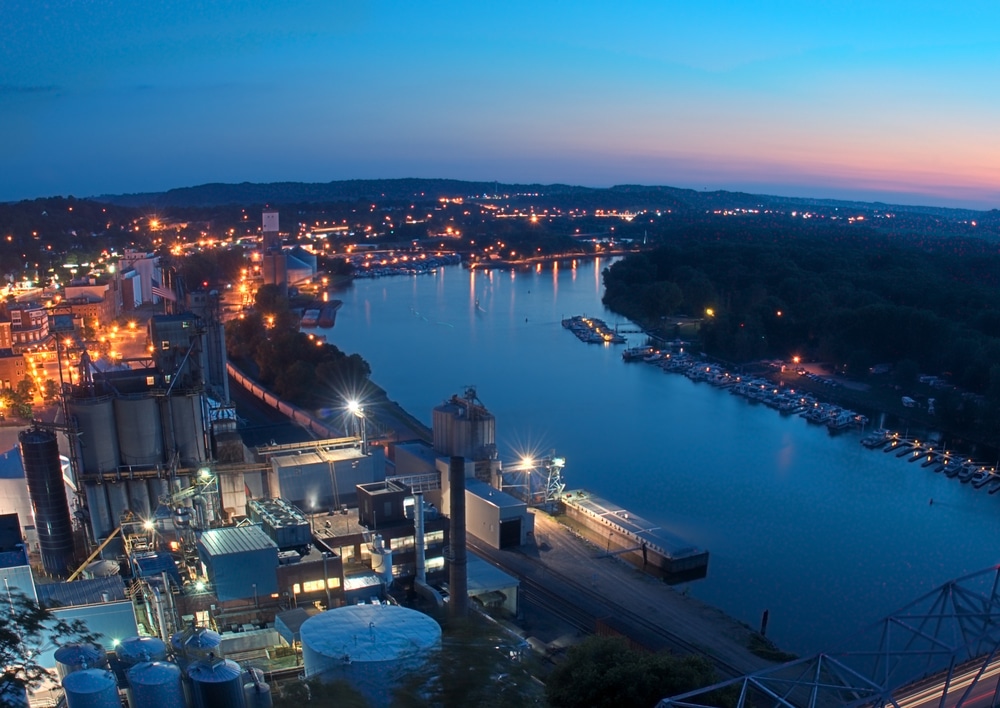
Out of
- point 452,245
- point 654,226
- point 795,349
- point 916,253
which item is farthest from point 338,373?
point 654,226

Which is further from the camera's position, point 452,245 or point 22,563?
point 452,245

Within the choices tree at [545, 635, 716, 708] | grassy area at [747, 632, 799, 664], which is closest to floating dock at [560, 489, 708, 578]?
grassy area at [747, 632, 799, 664]

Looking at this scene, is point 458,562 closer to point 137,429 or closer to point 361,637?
point 361,637

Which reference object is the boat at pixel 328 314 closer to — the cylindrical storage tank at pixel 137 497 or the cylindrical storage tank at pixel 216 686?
the cylindrical storage tank at pixel 137 497

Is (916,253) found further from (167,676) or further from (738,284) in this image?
(167,676)

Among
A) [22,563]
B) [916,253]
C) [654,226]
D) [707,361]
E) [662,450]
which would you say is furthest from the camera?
[654,226]
